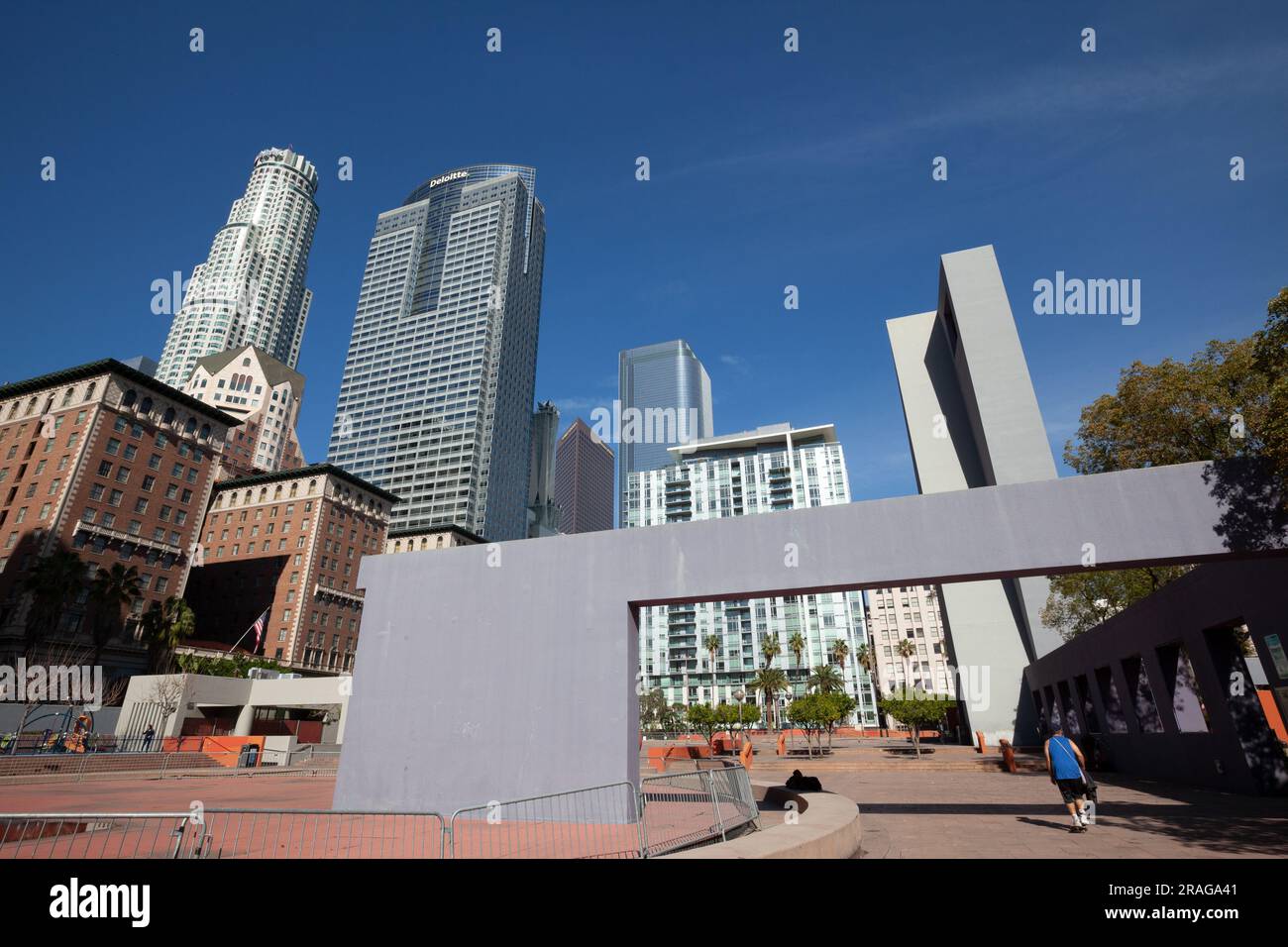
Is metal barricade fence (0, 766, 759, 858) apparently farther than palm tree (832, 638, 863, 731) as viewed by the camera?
No

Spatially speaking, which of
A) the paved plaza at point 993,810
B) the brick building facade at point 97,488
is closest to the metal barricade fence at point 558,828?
the paved plaza at point 993,810

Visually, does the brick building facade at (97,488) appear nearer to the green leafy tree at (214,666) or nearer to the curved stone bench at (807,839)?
the green leafy tree at (214,666)

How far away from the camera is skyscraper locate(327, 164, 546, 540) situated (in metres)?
135

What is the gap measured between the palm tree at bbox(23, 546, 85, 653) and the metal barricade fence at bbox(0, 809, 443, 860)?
4698cm

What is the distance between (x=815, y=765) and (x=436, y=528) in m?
80.5

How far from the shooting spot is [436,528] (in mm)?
101500

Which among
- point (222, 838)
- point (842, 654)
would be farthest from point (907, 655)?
point (222, 838)

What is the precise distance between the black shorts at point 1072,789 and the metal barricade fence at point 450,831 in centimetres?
520

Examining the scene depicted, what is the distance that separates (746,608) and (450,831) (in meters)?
106

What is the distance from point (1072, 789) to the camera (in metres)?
10.6

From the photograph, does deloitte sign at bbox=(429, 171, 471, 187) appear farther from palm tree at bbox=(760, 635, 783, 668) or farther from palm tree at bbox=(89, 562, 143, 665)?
palm tree at bbox=(760, 635, 783, 668)

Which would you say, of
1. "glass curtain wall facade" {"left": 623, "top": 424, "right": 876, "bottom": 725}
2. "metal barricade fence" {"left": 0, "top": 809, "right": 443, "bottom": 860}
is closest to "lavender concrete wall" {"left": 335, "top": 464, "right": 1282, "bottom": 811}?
"metal barricade fence" {"left": 0, "top": 809, "right": 443, "bottom": 860}

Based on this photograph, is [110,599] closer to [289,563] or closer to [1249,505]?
[289,563]
